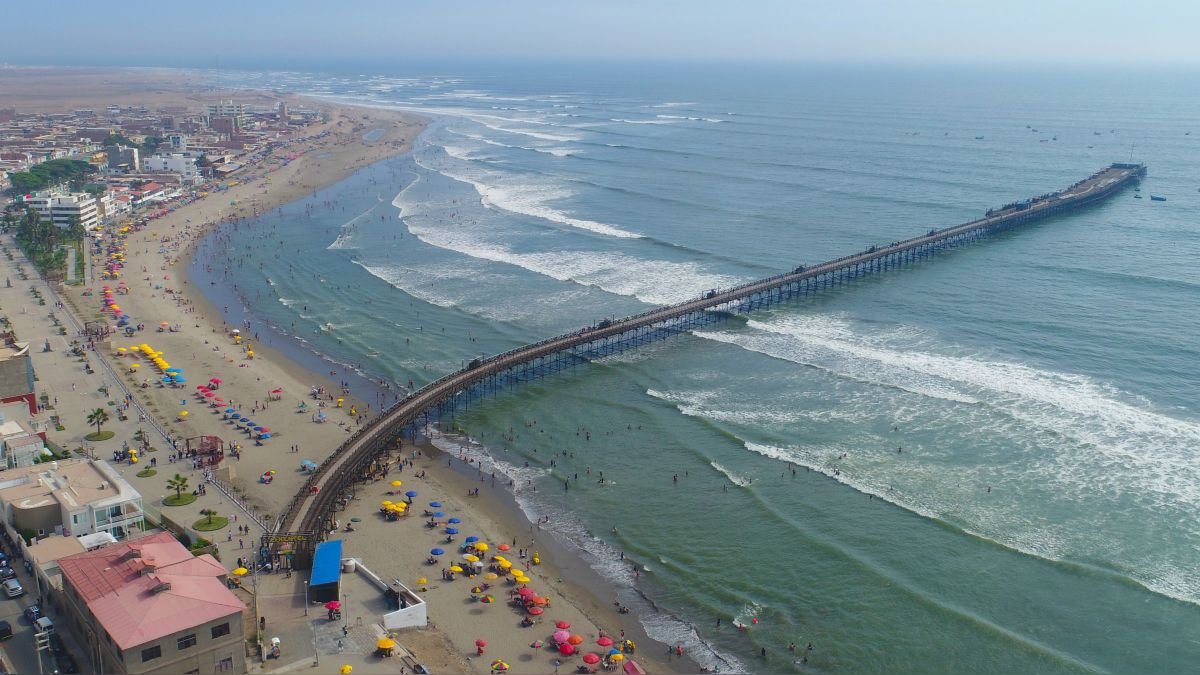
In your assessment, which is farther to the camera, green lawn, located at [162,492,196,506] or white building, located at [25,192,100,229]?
white building, located at [25,192,100,229]

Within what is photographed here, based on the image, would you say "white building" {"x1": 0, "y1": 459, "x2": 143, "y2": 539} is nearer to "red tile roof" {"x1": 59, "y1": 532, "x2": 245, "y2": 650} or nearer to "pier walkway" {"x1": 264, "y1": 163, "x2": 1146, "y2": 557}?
"pier walkway" {"x1": 264, "y1": 163, "x2": 1146, "y2": 557}

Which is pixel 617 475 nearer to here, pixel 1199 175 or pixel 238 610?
pixel 238 610

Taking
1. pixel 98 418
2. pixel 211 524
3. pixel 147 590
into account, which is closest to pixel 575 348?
pixel 98 418

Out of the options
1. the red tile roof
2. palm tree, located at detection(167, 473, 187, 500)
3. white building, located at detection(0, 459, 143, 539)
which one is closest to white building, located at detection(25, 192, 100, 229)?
palm tree, located at detection(167, 473, 187, 500)

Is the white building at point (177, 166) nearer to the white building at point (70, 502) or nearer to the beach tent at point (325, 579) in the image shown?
the white building at point (70, 502)

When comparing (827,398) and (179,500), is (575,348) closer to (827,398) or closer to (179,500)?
(827,398)

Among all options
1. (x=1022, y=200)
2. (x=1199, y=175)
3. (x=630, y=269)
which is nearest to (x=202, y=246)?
(x=630, y=269)

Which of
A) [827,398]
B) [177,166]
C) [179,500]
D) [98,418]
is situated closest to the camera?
[179,500]
